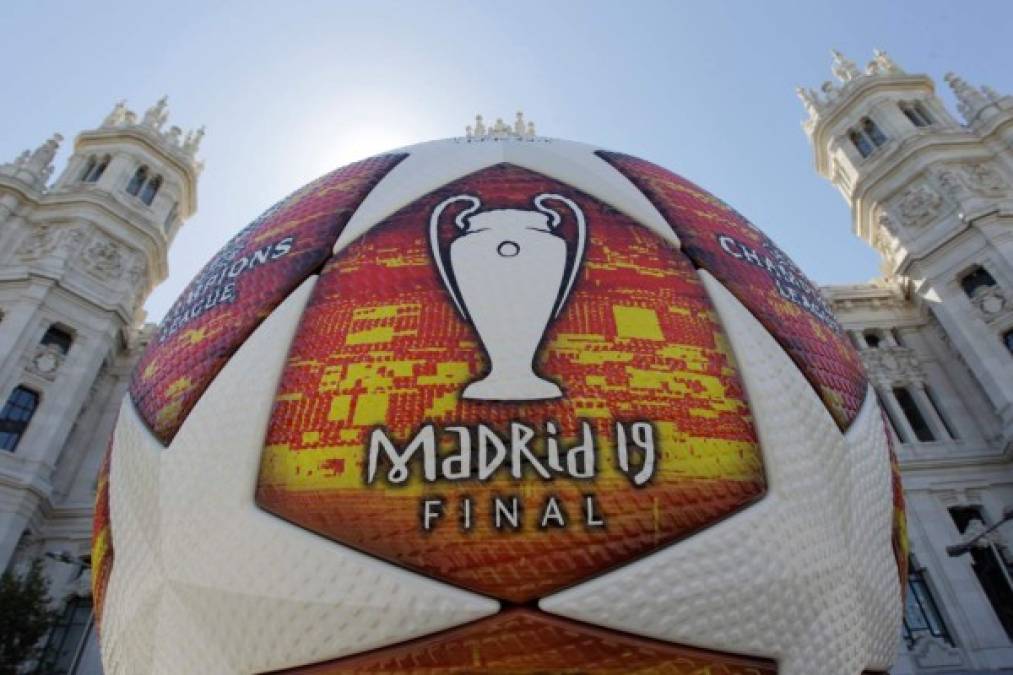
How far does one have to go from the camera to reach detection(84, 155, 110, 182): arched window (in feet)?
81.2

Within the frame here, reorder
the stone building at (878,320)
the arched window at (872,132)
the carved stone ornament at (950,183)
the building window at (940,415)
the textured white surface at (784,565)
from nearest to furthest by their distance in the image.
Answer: the textured white surface at (784,565) < the stone building at (878,320) < the building window at (940,415) < the carved stone ornament at (950,183) < the arched window at (872,132)

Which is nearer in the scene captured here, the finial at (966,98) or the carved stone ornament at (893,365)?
the carved stone ornament at (893,365)

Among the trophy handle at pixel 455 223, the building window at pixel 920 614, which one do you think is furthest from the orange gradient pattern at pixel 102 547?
the building window at pixel 920 614

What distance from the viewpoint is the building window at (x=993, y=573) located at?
15.4 meters

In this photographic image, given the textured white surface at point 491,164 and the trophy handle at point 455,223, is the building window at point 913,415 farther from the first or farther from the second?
the trophy handle at point 455,223

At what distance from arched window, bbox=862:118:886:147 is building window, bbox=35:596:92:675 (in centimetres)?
3093

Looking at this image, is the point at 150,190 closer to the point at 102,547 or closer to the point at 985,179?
the point at 102,547

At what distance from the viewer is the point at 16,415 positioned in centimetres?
1761

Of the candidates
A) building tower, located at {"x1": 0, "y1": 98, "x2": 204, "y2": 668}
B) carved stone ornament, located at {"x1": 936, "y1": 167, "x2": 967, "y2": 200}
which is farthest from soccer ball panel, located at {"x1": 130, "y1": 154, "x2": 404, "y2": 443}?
carved stone ornament, located at {"x1": 936, "y1": 167, "x2": 967, "y2": 200}

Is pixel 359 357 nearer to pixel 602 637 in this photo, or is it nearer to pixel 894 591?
pixel 602 637

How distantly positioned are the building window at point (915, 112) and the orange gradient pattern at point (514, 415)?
2803cm

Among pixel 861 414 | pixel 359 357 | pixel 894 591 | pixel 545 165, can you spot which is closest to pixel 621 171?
pixel 545 165

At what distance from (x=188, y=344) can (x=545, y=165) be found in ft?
9.98

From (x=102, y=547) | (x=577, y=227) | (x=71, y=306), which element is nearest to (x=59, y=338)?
(x=71, y=306)
